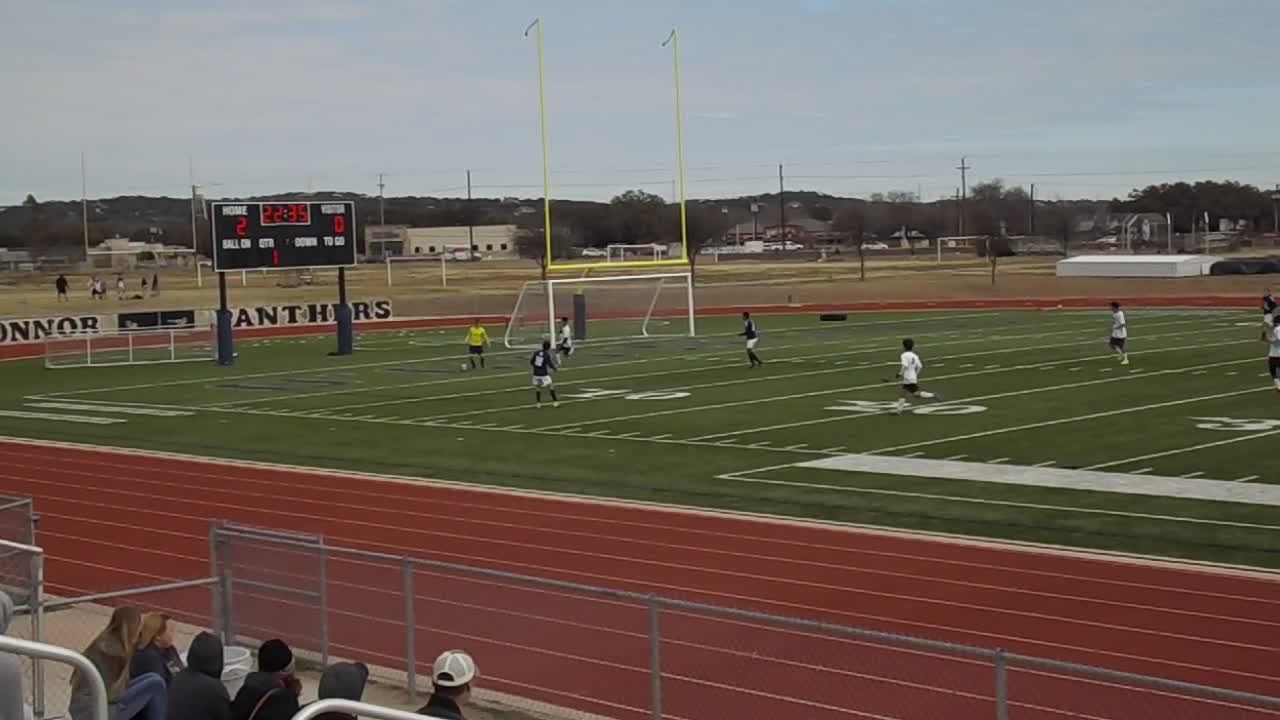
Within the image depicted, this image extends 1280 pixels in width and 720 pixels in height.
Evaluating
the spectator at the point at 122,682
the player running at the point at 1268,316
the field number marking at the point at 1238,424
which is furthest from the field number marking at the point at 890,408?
the spectator at the point at 122,682

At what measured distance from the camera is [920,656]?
12078 millimetres

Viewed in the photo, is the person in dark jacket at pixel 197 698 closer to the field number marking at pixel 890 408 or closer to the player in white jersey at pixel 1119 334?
the field number marking at pixel 890 408

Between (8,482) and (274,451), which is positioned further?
(274,451)

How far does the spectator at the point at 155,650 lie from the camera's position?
8359 millimetres

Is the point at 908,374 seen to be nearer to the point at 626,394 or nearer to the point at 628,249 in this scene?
the point at 626,394

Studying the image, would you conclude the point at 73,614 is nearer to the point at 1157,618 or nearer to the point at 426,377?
the point at 1157,618

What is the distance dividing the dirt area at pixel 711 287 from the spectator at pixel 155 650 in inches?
2153

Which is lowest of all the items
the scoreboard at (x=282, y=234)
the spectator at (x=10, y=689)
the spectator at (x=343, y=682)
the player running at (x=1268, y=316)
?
the spectator at (x=343, y=682)

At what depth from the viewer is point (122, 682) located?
8172mm

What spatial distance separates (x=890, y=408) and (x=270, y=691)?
2204 cm

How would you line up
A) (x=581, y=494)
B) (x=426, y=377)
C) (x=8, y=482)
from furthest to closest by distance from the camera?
(x=426, y=377) < (x=8, y=482) < (x=581, y=494)

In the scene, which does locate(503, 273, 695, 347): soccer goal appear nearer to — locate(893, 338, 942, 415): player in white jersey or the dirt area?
the dirt area

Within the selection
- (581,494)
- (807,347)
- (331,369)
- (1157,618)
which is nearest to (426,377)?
(331,369)

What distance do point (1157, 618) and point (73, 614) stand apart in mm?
8942
